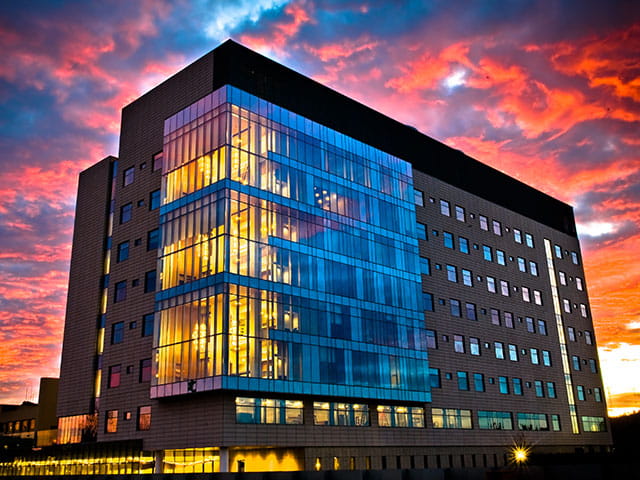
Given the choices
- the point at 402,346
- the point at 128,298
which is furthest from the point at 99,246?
the point at 402,346

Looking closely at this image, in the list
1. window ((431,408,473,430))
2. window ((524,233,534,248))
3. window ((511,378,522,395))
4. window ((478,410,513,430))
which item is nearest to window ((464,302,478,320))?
window ((511,378,522,395))

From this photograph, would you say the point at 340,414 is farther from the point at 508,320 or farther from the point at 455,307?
the point at 508,320

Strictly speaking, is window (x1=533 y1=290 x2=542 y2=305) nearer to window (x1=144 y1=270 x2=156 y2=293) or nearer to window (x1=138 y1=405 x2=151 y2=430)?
window (x1=144 y1=270 x2=156 y2=293)

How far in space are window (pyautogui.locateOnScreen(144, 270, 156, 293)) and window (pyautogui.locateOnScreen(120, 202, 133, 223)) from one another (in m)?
7.01

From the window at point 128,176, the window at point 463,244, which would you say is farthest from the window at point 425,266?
the window at point 128,176

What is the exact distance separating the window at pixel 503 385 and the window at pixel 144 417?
125 ft

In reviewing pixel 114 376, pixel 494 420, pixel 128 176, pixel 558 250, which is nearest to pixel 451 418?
pixel 494 420

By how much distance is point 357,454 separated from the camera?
177ft

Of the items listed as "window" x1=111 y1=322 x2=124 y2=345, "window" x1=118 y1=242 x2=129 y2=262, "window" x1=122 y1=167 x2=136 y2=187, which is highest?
"window" x1=122 y1=167 x2=136 y2=187

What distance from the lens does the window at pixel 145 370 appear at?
52875 mm

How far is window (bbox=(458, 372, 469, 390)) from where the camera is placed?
66.5 meters

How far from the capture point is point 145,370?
53.3m

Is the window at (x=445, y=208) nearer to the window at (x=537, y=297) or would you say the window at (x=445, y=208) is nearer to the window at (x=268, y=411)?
the window at (x=537, y=297)

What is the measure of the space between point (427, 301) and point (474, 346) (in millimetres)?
8598
